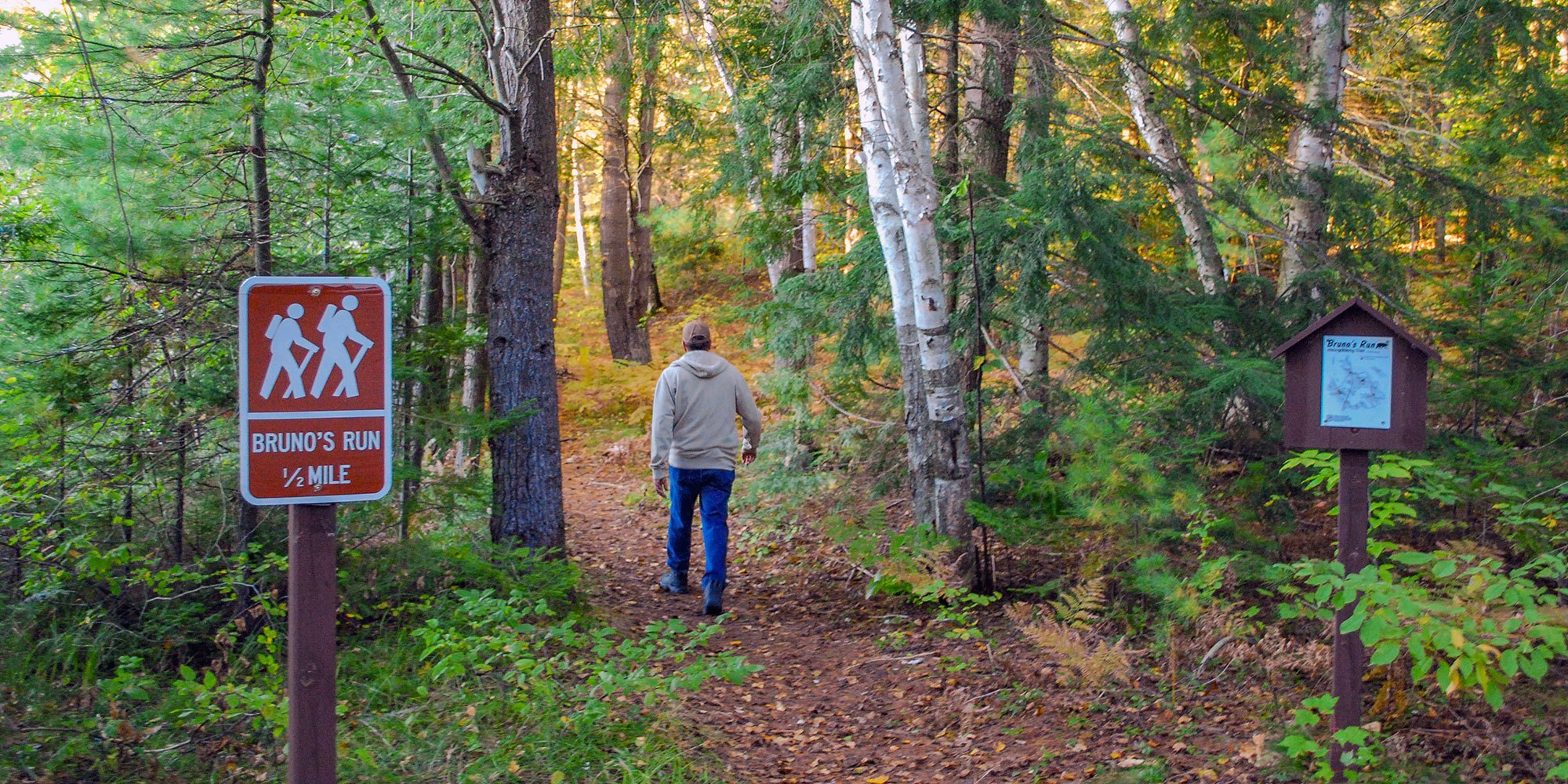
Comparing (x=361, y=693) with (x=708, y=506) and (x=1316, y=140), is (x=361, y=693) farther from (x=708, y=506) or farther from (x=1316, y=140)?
(x=1316, y=140)

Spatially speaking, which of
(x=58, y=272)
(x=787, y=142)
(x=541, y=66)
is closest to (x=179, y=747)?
(x=58, y=272)

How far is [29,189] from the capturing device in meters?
6.12

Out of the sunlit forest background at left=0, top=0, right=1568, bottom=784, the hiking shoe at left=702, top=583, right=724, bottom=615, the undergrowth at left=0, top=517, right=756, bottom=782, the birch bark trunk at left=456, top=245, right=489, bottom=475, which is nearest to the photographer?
the undergrowth at left=0, top=517, right=756, bottom=782

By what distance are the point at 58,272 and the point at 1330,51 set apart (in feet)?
33.1

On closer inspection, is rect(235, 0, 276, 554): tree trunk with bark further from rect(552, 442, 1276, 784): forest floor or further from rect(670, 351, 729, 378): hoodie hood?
rect(670, 351, 729, 378): hoodie hood

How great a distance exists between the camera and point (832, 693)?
573 centimetres

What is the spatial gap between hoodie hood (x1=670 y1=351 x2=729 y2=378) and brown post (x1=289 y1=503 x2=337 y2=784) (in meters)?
4.52

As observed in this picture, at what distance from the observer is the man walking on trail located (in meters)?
7.14

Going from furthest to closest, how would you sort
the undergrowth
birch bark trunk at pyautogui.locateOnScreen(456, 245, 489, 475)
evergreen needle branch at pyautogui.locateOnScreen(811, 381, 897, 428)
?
evergreen needle branch at pyautogui.locateOnScreen(811, 381, 897, 428) → birch bark trunk at pyautogui.locateOnScreen(456, 245, 489, 475) → the undergrowth

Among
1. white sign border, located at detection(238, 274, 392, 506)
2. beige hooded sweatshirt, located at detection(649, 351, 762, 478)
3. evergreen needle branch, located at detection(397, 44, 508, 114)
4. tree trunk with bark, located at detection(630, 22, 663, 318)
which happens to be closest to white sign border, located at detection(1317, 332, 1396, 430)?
white sign border, located at detection(238, 274, 392, 506)

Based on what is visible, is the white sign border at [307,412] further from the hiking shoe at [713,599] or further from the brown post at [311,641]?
the hiking shoe at [713,599]

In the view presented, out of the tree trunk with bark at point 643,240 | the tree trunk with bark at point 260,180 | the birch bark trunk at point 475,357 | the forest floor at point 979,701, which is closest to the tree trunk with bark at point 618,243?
the tree trunk with bark at point 643,240

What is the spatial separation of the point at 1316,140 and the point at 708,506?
21.2ft

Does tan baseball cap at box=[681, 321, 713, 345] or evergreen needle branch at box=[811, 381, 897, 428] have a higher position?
tan baseball cap at box=[681, 321, 713, 345]
